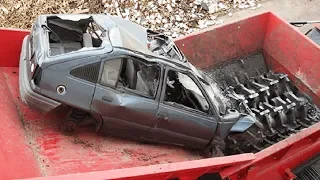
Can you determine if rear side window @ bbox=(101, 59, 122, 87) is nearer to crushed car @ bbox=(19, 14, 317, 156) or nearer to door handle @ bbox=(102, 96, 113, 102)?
crushed car @ bbox=(19, 14, 317, 156)

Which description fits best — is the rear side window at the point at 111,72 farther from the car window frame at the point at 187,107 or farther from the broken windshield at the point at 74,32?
the car window frame at the point at 187,107

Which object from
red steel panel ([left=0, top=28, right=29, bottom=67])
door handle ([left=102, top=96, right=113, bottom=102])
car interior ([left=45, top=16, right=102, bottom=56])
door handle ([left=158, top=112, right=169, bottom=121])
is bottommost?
door handle ([left=158, top=112, right=169, bottom=121])

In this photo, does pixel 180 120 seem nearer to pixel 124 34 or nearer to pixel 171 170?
pixel 171 170

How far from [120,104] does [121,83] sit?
25cm

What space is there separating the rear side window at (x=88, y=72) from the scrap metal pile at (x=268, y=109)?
188 cm

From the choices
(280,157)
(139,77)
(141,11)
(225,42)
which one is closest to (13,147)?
(139,77)

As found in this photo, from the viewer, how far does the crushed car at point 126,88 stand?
4.79 m

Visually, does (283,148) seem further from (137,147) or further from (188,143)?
(137,147)

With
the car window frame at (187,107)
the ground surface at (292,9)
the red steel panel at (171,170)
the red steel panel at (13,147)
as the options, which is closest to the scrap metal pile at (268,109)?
the car window frame at (187,107)

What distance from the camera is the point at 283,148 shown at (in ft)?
17.5

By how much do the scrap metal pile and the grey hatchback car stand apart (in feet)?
0.80

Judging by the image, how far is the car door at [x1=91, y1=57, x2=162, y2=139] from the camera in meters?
4.93

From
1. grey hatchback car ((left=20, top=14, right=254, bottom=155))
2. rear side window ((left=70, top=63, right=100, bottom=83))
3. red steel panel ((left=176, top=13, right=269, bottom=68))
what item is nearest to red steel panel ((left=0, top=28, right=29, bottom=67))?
grey hatchback car ((left=20, top=14, right=254, bottom=155))

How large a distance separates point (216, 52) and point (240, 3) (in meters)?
3.47
